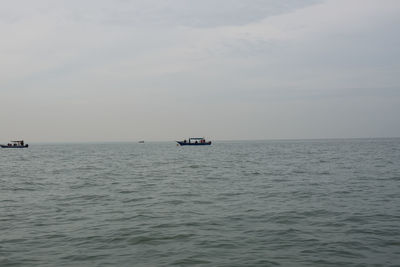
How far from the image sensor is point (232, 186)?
998 inches

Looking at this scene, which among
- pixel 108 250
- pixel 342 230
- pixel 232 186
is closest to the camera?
pixel 108 250

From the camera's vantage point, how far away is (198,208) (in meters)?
17.5

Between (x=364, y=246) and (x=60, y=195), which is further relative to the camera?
(x=60, y=195)

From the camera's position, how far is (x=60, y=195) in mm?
22094

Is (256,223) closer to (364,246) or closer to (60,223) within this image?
(364,246)

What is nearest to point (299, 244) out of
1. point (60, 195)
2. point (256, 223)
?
point (256, 223)

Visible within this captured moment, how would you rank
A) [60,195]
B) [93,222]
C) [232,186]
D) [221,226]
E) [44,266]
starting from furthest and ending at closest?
1. [232,186]
2. [60,195]
3. [93,222]
4. [221,226]
5. [44,266]

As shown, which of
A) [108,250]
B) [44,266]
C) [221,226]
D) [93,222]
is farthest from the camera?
[93,222]

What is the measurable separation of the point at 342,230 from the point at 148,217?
314 inches

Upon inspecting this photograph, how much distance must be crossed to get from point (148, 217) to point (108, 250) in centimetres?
467

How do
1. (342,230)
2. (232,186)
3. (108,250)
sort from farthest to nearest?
1. (232,186)
2. (342,230)
3. (108,250)

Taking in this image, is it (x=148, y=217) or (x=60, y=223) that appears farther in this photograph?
(x=148, y=217)

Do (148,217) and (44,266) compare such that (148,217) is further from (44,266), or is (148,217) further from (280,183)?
(280,183)

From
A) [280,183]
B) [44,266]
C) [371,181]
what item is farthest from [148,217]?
[371,181]
